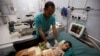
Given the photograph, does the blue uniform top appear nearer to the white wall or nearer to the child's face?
the child's face

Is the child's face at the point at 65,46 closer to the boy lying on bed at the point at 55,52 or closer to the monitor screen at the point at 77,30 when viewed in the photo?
the boy lying on bed at the point at 55,52

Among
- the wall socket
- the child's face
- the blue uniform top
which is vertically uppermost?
the wall socket

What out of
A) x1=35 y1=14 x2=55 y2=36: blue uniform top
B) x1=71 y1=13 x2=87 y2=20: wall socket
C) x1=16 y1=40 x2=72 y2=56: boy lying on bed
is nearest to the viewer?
x1=16 y1=40 x2=72 y2=56: boy lying on bed

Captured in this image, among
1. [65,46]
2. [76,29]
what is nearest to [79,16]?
[76,29]

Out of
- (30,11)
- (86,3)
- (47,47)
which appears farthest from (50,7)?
(30,11)

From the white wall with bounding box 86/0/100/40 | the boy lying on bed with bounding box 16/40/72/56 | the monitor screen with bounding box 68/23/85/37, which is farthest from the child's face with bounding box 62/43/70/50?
the white wall with bounding box 86/0/100/40

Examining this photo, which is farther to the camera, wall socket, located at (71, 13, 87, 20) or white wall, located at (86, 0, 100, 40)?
wall socket, located at (71, 13, 87, 20)

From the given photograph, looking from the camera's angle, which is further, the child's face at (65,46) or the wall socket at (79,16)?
the wall socket at (79,16)

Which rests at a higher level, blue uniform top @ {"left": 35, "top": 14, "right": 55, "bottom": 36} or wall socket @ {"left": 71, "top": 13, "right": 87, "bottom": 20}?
wall socket @ {"left": 71, "top": 13, "right": 87, "bottom": 20}

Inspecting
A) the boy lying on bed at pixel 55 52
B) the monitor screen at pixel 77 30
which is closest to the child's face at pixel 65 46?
the boy lying on bed at pixel 55 52

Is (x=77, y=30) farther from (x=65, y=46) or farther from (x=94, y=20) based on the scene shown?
(x=65, y=46)

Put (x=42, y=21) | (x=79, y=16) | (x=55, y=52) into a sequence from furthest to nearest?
(x=79, y=16)
(x=42, y=21)
(x=55, y=52)

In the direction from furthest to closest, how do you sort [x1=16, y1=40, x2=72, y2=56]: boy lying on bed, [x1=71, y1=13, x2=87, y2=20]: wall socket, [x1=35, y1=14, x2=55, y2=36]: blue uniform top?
[x1=71, y1=13, x2=87, y2=20]: wall socket, [x1=35, y1=14, x2=55, y2=36]: blue uniform top, [x1=16, y1=40, x2=72, y2=56]: boy lying on bed

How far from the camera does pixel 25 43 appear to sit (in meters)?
1.81
